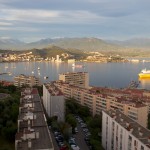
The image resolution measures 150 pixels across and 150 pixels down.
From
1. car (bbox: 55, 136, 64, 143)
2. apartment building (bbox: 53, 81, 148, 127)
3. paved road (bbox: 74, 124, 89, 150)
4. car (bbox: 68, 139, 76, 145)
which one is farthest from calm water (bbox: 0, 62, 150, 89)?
car (bbox: 55, 136, 64, 143)

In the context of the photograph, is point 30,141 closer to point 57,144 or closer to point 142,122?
point 57,144

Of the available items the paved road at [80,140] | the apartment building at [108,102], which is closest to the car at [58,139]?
the paved road at [80,140]

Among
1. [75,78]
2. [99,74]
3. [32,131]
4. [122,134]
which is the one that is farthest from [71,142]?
[99,74]

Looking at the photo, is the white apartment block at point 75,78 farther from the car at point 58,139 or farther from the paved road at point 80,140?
the car at point 58,139

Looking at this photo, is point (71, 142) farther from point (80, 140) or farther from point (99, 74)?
point (99, 74)

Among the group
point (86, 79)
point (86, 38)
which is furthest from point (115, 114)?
point (86, 38)
